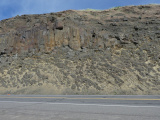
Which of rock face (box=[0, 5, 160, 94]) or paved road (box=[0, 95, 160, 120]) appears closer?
paved road (box=[0, 95, 160, 120])

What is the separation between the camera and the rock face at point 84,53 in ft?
52.1

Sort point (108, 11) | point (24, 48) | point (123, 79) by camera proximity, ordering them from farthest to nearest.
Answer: point (108, 11) < point (24, 48) < point (123, 79)

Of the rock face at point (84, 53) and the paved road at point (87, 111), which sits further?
the rock face at point (84, 53)

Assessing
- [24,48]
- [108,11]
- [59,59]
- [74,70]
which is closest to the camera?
[74,70]

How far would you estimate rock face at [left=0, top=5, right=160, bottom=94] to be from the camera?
52.1 ft

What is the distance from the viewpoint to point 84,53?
20344 millimetres

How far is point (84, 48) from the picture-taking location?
20.8 meters

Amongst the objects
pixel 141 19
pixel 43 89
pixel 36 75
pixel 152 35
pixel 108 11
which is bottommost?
pixel 43 89

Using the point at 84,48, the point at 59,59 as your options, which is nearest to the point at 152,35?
the point at 84,48

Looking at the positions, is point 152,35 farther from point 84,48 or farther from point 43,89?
point 43,89

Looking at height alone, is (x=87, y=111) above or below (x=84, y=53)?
below

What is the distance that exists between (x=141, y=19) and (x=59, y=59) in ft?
47.0

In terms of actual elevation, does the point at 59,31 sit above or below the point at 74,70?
above

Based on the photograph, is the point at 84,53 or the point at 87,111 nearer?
the point at 87,111
